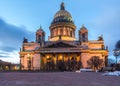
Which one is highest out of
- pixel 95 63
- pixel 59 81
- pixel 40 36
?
pixel 40 36

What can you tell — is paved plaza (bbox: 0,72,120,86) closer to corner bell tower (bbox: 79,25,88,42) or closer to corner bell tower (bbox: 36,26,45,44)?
corner bell tower (bbox: 79,25,88,42)

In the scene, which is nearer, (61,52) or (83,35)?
(61,52)

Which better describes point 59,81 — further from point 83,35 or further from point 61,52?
point 83,35

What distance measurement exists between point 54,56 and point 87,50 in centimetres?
1252

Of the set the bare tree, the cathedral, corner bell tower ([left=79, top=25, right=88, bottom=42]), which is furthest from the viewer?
corner bell tower ([left=79, top=25, right=88, bottom=42])

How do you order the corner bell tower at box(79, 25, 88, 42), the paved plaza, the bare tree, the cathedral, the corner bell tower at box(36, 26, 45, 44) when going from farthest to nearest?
1. the corner bell tower at box(36, 26, 45, 44)
2. the corner bell tower at box(79, 25, 88, 42)
3. the cathedral
4. the bare tree
5. the paved plaza

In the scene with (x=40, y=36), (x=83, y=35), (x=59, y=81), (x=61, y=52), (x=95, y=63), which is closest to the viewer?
(x=59, y=81)

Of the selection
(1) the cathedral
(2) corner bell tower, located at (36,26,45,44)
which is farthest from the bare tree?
(2) corner bell tower, located at (36,26,45,44)

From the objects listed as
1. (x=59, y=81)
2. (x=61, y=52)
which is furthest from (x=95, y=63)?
(x=59, y=81)

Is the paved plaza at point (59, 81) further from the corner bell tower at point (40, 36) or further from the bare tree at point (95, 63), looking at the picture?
the corner bell tower at point (40, 36)

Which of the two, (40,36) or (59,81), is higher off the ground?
(40,36)

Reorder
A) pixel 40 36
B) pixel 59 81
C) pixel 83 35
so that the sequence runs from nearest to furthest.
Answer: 1. pixel 59 81
2. pixel 83 35
3. pixel 40 36

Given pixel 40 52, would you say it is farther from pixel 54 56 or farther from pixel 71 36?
pixel 71 36

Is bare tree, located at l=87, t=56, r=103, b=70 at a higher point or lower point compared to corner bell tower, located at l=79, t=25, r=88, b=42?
lower
